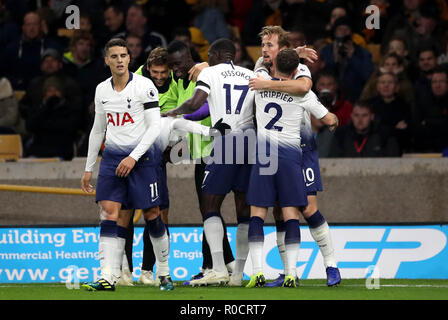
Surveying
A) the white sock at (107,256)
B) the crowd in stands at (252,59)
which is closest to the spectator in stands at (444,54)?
the crowd in stands at (252,59)

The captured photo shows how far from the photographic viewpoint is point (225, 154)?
927 cm

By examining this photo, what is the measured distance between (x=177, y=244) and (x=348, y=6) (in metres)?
5.66

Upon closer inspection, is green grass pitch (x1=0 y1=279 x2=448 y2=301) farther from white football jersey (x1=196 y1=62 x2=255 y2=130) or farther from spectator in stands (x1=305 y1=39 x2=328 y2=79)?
spectator in stands (x1=305 y1=39 x2=328 y2=79)

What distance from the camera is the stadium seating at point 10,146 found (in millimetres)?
13375

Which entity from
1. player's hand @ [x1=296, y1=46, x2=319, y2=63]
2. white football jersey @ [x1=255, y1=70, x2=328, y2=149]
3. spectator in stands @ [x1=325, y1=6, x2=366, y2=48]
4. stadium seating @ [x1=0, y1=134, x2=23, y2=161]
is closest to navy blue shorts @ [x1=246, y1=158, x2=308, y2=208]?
white football jersey @ [x1=255, y1=70, x2=328, y2=149]

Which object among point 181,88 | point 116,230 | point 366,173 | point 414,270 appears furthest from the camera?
point 366,173

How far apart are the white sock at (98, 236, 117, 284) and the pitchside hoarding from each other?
98.2 inches

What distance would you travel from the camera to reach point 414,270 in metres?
11.0

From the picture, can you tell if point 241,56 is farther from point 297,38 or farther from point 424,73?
point 424,73

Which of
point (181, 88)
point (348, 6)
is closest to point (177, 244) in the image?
point (181, 88)

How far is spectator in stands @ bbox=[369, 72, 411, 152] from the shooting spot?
12.8 m

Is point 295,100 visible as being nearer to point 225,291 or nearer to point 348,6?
point 225,291

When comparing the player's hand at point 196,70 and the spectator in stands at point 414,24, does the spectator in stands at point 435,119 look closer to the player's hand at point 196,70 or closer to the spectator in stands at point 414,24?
the spectator in stands at point 414,24

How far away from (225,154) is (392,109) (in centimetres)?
425
